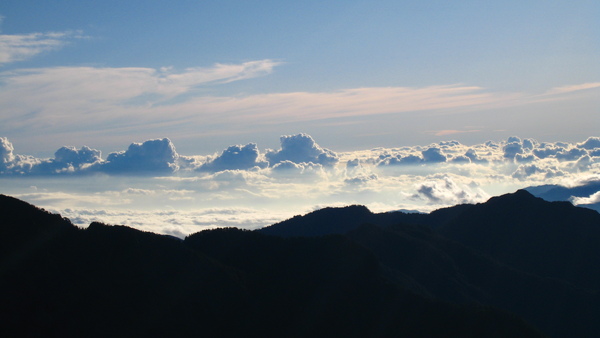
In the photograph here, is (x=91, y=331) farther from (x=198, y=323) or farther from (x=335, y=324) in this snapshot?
(x=335, y=324)

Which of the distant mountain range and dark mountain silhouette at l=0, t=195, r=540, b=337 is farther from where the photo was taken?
the distant mountain range

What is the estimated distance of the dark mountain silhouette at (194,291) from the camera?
458 ft

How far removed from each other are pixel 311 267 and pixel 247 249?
70.4 ft

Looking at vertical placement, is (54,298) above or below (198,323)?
above

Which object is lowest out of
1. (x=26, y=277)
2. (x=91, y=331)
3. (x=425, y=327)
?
(x=425, y=327)

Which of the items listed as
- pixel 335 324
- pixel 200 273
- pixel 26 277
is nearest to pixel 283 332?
pixel 335 324

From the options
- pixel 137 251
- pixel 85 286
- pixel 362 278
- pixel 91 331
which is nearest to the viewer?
pixel 91 331

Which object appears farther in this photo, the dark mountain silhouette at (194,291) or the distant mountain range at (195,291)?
the distant mountain range at (195,291)

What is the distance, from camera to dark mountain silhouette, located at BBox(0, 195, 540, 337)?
140m

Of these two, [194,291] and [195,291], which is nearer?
[194,291]

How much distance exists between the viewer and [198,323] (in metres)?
151

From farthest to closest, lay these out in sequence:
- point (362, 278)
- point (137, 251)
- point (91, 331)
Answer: point (362, 278), point (137, 251), point (91, 331)

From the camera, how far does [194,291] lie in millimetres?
158625

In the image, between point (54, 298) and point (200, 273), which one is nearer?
point (54, 298)
